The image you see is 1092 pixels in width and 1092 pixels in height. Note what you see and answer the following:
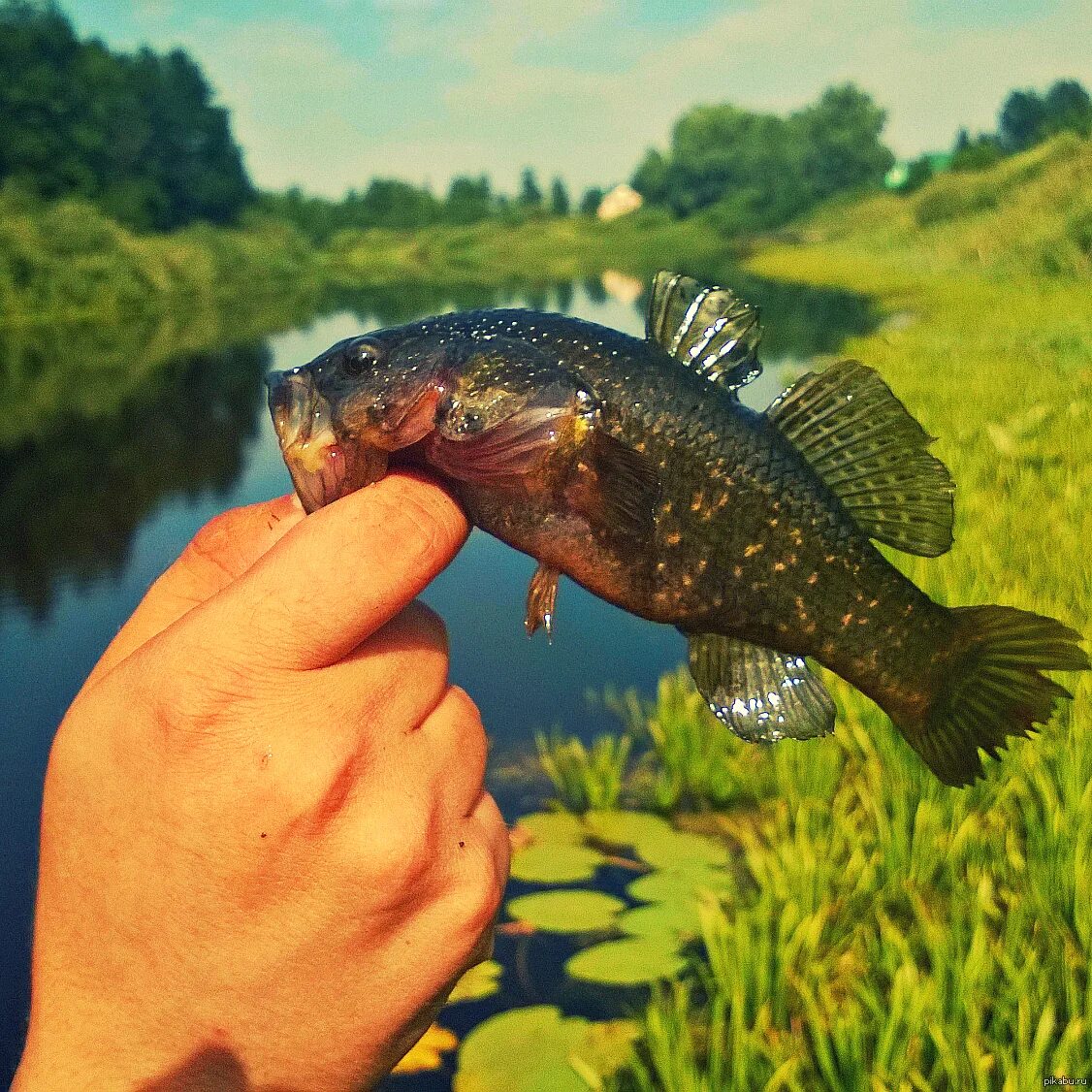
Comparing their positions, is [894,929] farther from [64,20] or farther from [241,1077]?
[64,20]

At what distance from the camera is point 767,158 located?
9088cm

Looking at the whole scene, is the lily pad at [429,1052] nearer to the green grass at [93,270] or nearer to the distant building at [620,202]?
the green grass at [93,270]

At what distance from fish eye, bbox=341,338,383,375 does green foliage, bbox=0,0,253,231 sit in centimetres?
5038

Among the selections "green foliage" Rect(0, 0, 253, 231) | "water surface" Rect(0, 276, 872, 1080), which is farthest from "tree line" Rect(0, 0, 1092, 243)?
"water surface" Rect(0, 276, 872, 1080)

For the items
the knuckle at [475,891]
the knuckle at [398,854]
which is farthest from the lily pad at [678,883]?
the knuckle at [398,854]

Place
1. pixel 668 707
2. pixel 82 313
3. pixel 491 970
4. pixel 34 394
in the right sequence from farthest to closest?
pixel 82 313 → pixel 34 394 → pixel 668 707 → pixel 491 970

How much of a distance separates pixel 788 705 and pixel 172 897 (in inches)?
43.6

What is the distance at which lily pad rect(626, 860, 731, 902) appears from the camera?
15.4ft

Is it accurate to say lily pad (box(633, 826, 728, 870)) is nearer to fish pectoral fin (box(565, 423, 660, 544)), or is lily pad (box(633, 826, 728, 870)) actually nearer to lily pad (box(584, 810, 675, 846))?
lily pad (box(584, 810, 675, 846))

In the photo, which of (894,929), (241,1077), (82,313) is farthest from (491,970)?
(82,313)

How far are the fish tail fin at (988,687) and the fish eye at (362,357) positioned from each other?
112 cm

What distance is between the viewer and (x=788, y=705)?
1.97 metres

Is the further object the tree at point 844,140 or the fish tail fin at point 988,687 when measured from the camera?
the tree at point 844,140

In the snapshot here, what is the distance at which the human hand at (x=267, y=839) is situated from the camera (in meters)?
1.81
